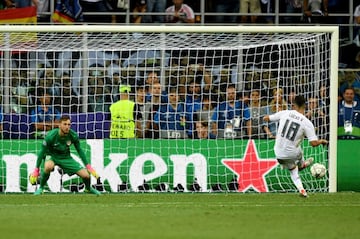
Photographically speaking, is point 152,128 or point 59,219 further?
point 152,128

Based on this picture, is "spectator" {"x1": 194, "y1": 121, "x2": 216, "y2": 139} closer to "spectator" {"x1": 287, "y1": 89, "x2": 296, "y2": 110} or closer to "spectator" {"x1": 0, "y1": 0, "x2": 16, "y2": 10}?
"spectator" {"x1": 287, "y1": 89, "x2": 296, "y2": 110}

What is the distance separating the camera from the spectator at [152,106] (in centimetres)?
2341

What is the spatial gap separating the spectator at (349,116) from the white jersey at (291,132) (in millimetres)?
2969

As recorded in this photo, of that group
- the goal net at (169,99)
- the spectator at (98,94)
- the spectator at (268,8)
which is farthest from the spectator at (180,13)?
the spectator at (98,94)

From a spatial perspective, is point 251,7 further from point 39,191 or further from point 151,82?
point 39,191


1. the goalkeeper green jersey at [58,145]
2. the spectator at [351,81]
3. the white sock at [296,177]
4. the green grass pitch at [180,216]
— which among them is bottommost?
the green grass pitch at [180,216]

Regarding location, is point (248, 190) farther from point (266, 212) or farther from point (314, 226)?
point (314, 226)

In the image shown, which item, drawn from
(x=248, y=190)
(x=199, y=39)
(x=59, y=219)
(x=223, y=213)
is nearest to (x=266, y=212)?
(x=223, y=213)

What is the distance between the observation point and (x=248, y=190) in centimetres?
2309

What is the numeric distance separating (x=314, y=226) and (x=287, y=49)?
29.7ft

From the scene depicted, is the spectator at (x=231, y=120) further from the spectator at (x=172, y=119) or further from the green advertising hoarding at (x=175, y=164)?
the spectator at (x=172, y=119)

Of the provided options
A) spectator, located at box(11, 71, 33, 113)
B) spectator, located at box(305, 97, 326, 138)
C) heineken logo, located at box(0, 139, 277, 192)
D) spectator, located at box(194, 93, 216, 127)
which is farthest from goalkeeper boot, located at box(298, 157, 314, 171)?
spectator, located at box(11, 71, 33, 113)

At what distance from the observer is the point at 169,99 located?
23578 millimetres

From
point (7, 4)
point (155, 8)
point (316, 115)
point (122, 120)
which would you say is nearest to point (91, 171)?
point (122, 120)
